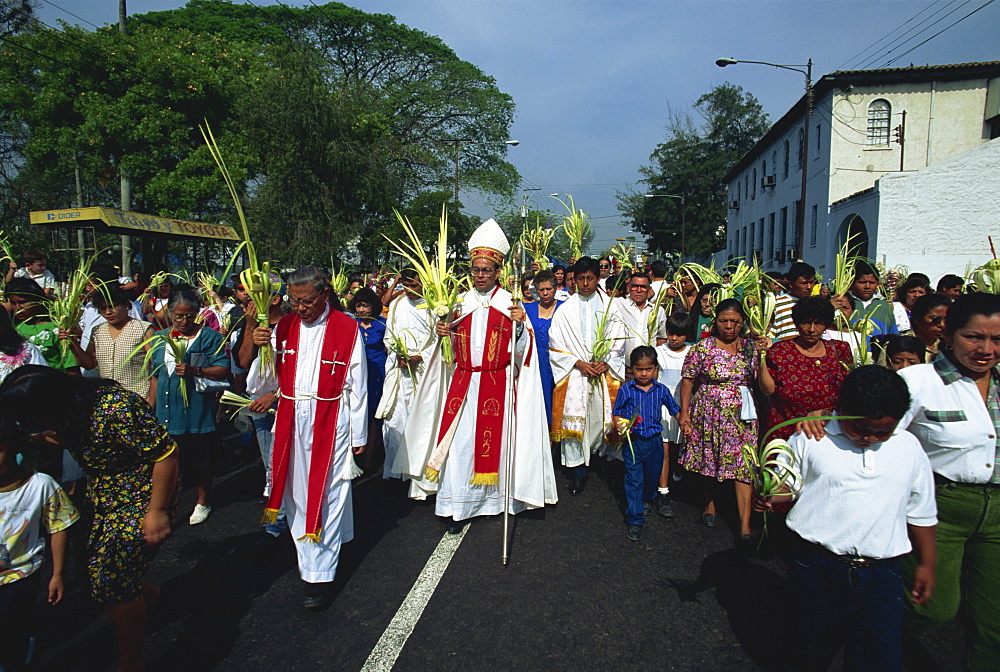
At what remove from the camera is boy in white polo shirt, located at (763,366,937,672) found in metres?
2.24

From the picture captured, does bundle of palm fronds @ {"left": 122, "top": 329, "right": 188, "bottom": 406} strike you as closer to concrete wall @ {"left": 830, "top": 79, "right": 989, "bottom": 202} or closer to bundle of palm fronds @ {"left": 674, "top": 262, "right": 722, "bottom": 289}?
bundle of palm fronds @ {"left": 674, "top": 262, "right": 722, "bottom": 289}

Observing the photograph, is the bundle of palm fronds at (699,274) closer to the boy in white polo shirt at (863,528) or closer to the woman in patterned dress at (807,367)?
the woman in patterned dress at (807,367)

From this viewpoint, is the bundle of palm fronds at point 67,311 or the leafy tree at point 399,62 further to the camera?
the leafy tree at point 399,62

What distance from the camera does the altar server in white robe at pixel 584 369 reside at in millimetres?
5453

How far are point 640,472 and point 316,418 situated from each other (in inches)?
95.7

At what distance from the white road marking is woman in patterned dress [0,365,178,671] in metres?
1.10

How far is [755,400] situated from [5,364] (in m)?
5.19

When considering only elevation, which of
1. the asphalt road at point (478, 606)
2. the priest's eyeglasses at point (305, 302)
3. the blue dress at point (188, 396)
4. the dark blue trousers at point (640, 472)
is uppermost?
the priest's eyeglasses at point (305, 302)

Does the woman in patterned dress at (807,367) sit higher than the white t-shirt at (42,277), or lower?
lower

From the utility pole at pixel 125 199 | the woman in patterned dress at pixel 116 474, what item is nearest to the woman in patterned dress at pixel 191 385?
the woman in patterned dress at pixel 116 474

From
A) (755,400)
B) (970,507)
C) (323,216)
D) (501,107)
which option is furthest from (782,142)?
(970,507)

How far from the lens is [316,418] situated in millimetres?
3629

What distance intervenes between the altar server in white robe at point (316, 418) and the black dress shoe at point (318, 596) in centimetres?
2

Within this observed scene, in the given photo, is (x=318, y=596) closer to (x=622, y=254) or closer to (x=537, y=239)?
(x=537, y=239)
